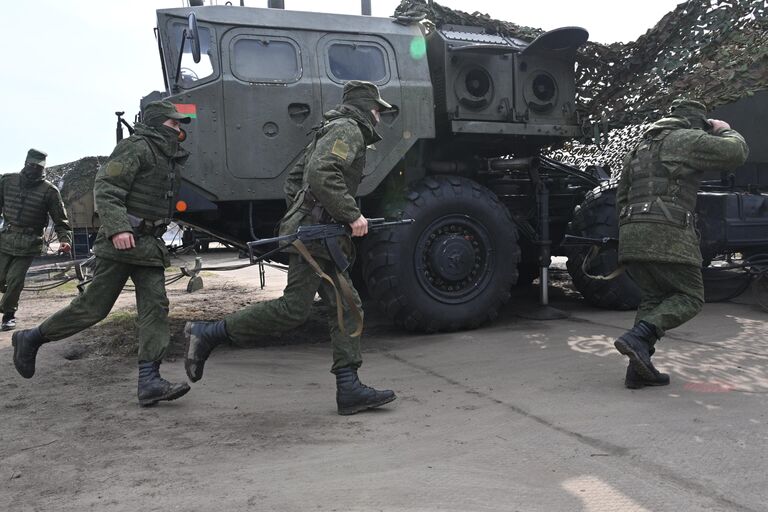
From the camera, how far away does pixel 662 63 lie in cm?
678

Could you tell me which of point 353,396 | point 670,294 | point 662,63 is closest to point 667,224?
point 670,294

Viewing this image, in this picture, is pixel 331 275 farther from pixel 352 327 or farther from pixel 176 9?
pixel 176 9

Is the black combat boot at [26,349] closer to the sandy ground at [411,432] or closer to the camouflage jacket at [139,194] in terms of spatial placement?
the sandy ground at [411,432]

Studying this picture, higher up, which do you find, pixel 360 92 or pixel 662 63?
pixel 662 63

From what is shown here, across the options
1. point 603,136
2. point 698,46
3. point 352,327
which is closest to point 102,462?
point 352,327

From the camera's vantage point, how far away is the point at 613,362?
4.16 meters

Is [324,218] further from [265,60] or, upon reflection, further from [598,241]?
[598,241]

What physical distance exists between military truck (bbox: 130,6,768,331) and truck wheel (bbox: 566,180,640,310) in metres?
0.46

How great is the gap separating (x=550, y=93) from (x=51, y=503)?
16.6ft

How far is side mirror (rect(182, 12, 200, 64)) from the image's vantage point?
172 inches

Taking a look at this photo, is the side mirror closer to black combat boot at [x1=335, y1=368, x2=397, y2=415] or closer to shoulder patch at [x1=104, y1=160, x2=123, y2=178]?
shoulder patch at [x1=104, y1=160, x2=123, y2=178]

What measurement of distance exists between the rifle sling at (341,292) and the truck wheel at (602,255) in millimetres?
3206

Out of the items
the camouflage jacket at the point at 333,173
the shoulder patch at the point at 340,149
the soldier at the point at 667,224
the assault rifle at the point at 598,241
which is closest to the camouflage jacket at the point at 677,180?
the soldier at the point at 667,224

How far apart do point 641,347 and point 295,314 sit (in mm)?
1885
